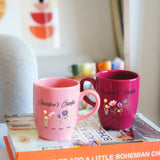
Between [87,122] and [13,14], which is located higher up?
[13,14]

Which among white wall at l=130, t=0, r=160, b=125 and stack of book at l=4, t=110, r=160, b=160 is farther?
white wall at l=130, t=0, r=160, b=125

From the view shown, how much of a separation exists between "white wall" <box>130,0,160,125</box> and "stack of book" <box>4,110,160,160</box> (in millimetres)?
1319

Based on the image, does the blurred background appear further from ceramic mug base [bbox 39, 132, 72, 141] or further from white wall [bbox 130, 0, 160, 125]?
ceramic mug base [bbox 39, 132, 72, 141]

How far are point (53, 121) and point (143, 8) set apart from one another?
5.05 feet

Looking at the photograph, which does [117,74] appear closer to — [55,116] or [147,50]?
[55,116]

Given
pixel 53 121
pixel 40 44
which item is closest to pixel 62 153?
pixel 53 121

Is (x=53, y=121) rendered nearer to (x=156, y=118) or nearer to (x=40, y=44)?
(x=156, y=118)

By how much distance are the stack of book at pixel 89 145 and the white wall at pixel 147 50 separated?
51.9 inches

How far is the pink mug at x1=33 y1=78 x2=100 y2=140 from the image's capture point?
0.47m

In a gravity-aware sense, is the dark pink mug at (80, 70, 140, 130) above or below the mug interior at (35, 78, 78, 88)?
below

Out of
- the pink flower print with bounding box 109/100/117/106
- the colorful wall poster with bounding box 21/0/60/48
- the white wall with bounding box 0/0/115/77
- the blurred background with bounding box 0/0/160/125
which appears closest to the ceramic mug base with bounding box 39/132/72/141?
the pink flower print with bounding box 109/100/117/106

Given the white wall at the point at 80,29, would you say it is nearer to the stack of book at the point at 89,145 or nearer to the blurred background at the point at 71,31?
the blurred background at the point at 71,31

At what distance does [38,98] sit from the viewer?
0.48 meters

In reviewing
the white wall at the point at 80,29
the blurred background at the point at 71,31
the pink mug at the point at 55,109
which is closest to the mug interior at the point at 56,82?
the pink mug at the point at 55,109
